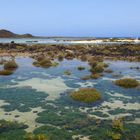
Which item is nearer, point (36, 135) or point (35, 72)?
point (36, 135)

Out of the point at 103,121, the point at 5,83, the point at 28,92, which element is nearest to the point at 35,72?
the point at 5,83

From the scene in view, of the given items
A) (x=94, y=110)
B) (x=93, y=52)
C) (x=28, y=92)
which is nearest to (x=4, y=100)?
(x=28, y=92)

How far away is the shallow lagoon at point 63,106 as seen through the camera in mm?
25005

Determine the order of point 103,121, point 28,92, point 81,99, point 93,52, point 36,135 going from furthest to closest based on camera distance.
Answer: point 93,52 → point 28,92 → point 81,99 → point 103,121 → point 36,135

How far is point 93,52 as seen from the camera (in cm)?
9775

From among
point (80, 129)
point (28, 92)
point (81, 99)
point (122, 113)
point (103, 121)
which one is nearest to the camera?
point (80, 129)

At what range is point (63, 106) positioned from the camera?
31688 millimetres

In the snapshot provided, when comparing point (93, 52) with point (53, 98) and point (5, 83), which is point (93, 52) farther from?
point (53, 98)

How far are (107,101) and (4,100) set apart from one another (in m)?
11.0

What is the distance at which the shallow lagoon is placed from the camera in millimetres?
25005

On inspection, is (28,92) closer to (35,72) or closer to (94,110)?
(94,110)

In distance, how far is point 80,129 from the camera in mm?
24609

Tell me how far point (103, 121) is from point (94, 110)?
3.36 metres

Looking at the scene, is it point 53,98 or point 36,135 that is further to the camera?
point 53,98
